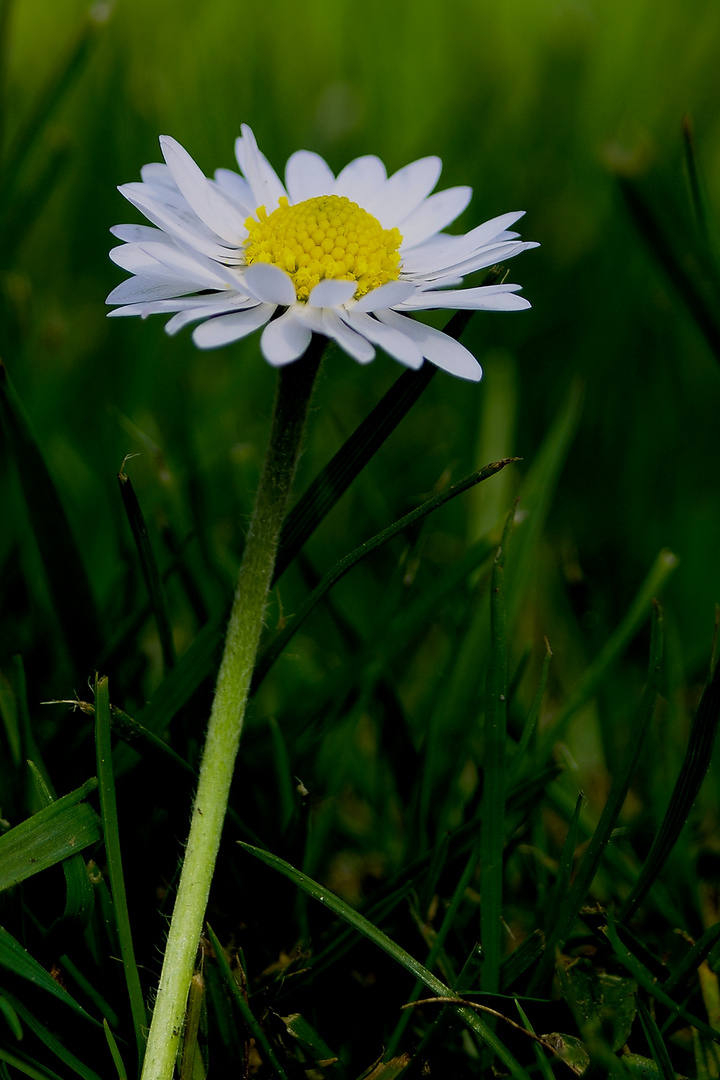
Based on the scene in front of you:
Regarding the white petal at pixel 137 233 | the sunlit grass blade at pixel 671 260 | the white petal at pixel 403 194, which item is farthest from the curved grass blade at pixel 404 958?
the sunlit grass blade at pixel 671 260

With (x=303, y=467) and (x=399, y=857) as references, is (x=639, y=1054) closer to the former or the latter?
(x=399, y=857)

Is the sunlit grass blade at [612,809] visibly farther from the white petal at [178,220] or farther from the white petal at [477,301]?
the white petal at [178,220]

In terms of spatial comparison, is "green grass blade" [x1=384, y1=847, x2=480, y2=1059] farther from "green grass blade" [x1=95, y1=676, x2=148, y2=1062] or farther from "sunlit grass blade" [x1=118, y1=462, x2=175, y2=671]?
"sunlit grass blade" [x1=118, y1=462, x2=175, y2=671]

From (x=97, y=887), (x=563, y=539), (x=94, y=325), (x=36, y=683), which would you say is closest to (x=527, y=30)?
(x=94, y=325)

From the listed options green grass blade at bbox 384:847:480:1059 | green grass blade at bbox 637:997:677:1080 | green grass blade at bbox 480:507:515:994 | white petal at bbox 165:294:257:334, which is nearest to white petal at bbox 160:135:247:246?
white petal at bbox 165:294:257:334

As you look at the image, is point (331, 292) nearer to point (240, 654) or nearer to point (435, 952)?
point (240, 654)
